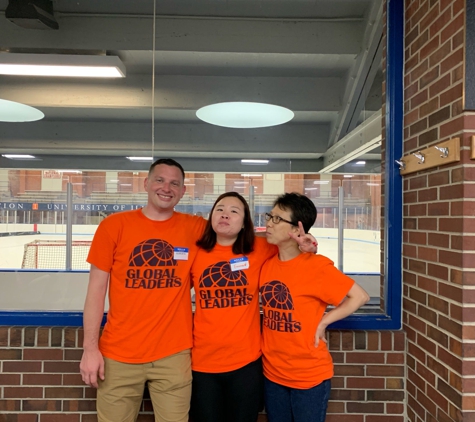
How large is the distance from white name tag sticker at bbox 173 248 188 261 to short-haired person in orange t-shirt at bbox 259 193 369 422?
1.30 feet

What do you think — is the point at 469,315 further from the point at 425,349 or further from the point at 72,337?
the point at 72,337

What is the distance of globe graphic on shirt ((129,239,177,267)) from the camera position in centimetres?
162

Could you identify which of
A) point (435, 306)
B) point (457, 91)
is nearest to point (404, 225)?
point (435, 306)

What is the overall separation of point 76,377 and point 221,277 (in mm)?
1175

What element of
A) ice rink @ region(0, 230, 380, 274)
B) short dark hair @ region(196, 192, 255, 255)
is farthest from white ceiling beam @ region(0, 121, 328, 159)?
short dark hair @ region(196, 192, 255, 255)

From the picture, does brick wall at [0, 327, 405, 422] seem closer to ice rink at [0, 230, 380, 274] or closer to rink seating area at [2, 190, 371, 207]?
ice rink at [0, 230, 380, 274]

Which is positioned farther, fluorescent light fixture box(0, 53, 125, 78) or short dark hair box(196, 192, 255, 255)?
fluorescent light fixture box(0, 53, 125, 78)

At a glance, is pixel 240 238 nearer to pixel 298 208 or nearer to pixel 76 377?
pixel 298 208

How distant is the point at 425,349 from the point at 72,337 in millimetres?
1965

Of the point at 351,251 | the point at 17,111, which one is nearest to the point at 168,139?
A: the point at 17,111

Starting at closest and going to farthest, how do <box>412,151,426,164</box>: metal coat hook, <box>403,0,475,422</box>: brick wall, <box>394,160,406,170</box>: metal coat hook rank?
<box>403,0,475,422</box>: brick wall < <box>412,151,426,164</box>: metal coat hook < <box>394,160,406,170</box>: metal coat hook

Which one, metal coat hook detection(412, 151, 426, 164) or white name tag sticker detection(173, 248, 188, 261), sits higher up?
metal coat hook detection(412, 151, 426, 164)

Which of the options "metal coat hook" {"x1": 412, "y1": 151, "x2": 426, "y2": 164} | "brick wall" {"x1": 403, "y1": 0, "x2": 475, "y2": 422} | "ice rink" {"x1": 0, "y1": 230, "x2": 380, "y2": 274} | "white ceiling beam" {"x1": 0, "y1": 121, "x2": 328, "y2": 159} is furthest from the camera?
"white ceiling beam" {"x1": 0, "y1": 121, "x2": 328, "y2": 159}

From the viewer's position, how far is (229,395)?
158cm
